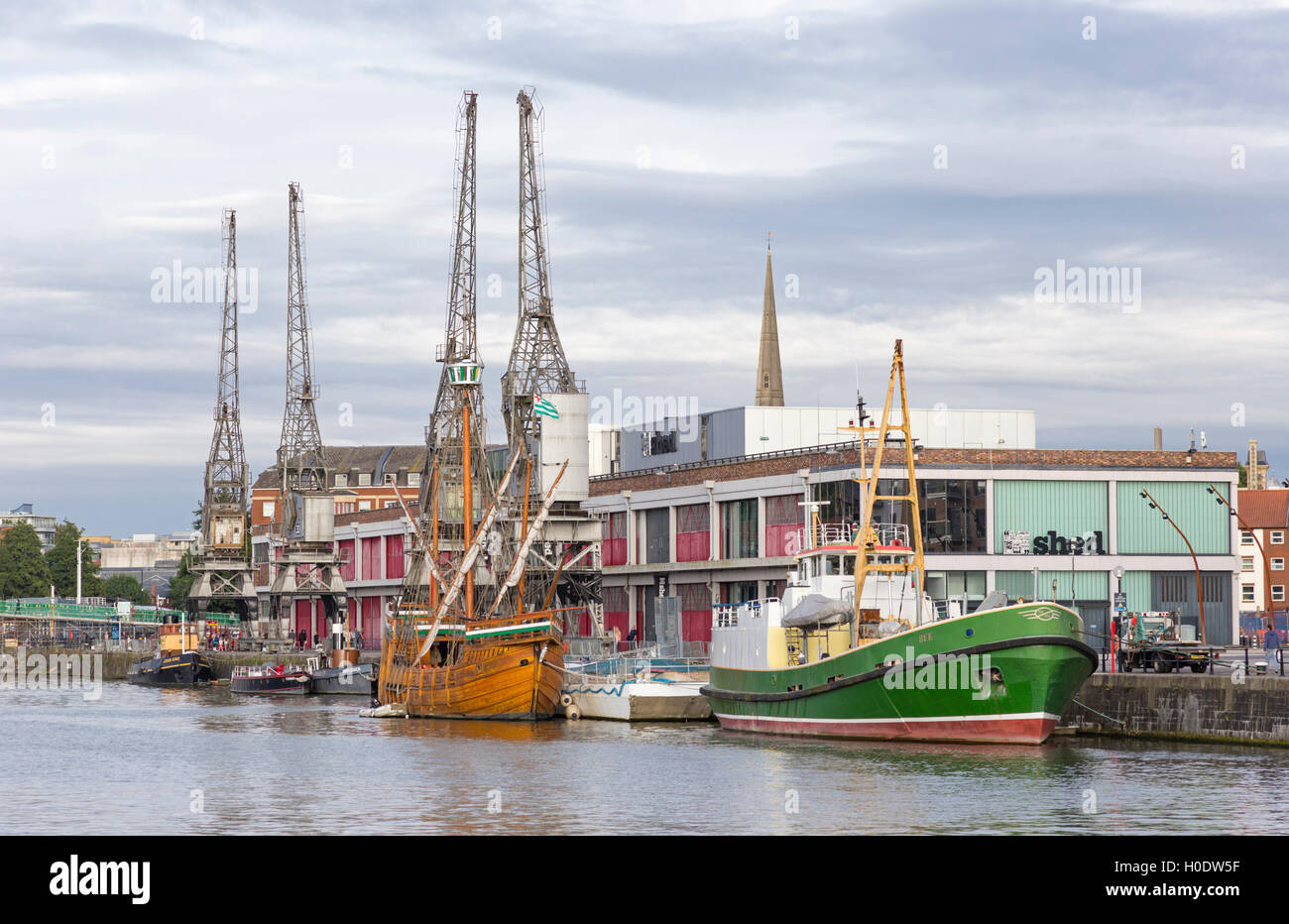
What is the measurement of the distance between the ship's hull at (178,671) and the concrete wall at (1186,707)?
254 feet

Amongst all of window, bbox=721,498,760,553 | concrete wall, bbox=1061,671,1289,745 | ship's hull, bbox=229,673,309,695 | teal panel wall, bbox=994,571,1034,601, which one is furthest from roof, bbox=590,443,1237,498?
ship's hull, bbox=229,673,309,695

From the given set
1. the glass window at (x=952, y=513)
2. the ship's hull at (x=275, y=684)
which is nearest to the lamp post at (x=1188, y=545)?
the glass window at (x=952, y=513)

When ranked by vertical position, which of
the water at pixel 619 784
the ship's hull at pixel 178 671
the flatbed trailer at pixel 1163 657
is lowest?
the ship's hull at pixel 178 671

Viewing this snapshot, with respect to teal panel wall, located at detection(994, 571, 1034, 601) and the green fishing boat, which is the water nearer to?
the green fishing boat

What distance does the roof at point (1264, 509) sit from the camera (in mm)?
136375

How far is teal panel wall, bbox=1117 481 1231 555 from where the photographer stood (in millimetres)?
81812

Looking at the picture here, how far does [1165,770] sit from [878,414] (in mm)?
61226

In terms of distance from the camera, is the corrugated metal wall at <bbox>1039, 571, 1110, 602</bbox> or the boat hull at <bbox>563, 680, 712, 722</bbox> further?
the corrugated metal wall at <bbox>1039, 571, 1110, 602</bbox>

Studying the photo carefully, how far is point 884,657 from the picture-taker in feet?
161

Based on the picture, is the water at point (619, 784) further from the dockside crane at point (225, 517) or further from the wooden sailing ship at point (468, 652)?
the dockside crane at point (225, 517)

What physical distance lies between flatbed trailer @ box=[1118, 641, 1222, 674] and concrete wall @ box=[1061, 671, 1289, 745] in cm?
240

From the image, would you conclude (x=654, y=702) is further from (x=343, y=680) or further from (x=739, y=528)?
(x=343, y=680)
